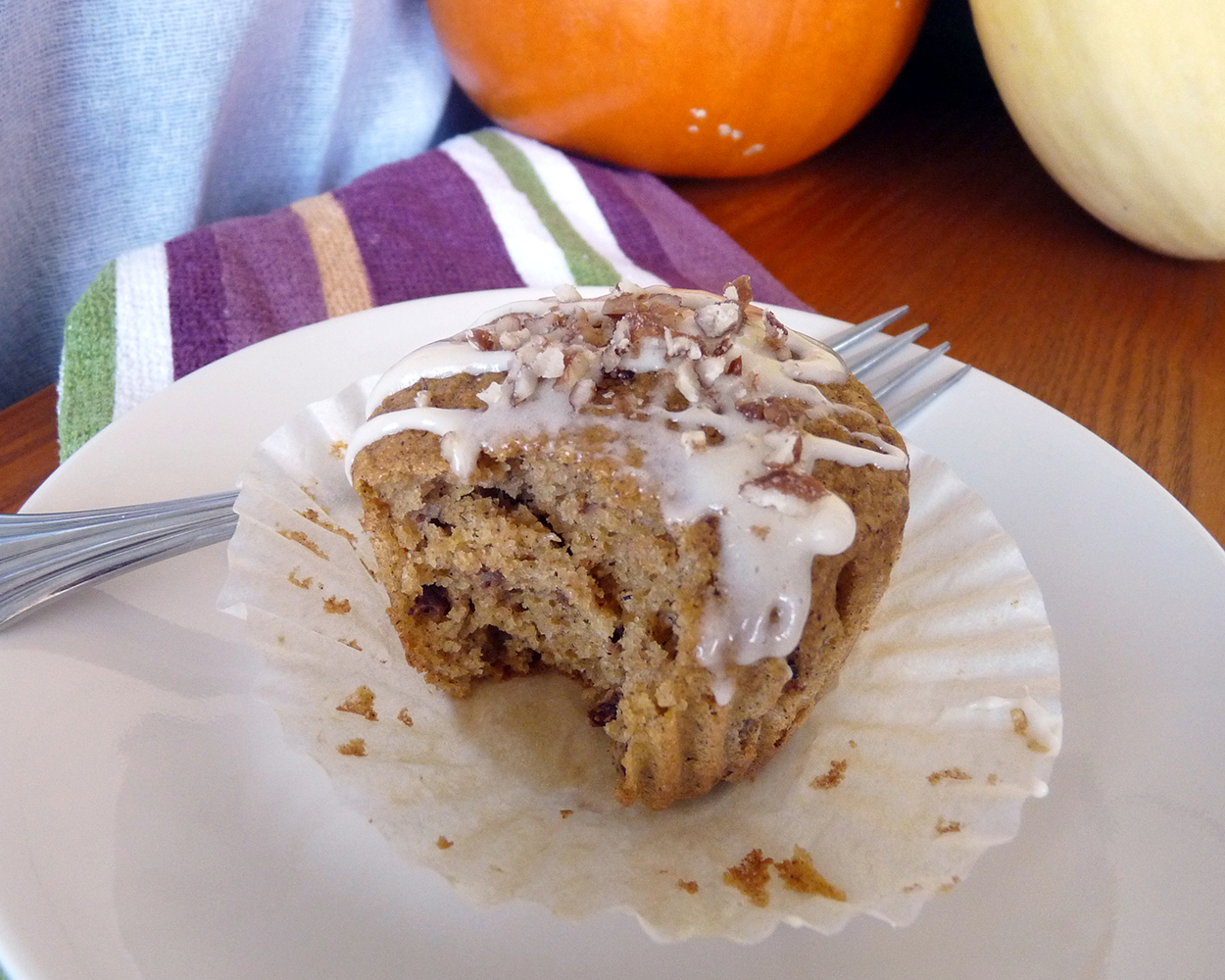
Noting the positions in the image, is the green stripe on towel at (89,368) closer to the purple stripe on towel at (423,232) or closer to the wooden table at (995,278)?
the wooden table at (995,278)

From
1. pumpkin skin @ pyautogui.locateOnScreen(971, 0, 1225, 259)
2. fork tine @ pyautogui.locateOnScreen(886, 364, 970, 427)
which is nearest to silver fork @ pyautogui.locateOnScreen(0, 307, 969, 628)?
fork tine @ pyautogui.locateOnScreen(886, 364, 970, 427)

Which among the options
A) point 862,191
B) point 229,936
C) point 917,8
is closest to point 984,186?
point 862,191

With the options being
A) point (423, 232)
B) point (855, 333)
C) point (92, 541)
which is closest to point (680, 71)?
point (423, 232)

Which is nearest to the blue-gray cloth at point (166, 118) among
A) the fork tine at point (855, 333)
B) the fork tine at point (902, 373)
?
the fork tine at point (855, 333)

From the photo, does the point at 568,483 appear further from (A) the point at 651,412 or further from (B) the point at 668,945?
(B) the point at 668,945

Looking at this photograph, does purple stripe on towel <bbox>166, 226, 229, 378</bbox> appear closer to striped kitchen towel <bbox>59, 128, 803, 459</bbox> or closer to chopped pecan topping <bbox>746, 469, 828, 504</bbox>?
striped kitchen towel <bbox>59, 128, 803, 459</bbox>
